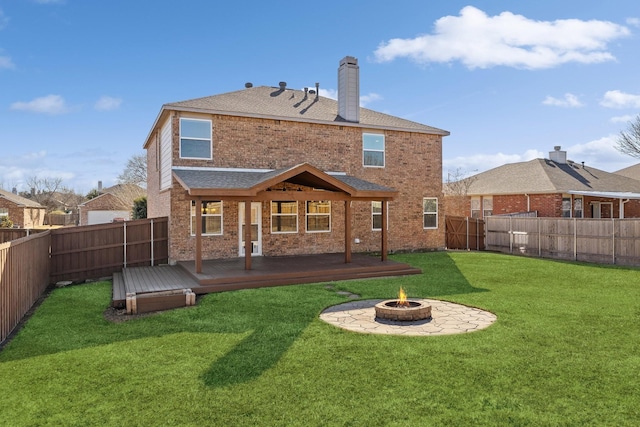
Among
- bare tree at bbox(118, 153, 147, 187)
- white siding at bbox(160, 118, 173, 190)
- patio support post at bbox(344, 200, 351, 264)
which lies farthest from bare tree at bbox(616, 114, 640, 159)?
bare tree at bbox(118, 153, 147, 187)

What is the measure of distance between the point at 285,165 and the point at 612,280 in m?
11.3

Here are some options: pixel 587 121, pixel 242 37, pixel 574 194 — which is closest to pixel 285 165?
pixel 242 37

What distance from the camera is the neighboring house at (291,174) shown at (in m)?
13.0

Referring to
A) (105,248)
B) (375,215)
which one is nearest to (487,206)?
(375,215)

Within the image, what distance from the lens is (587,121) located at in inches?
791

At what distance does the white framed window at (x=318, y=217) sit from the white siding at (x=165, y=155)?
17.6ft

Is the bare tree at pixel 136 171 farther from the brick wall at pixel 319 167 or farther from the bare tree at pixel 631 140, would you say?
the bare tree at pixel 631 140

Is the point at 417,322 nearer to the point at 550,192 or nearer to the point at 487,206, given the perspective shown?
the point at 550,192

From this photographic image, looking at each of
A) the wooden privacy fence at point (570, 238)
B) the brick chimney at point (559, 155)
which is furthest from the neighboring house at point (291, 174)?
the brick chimney at point (559, 155)

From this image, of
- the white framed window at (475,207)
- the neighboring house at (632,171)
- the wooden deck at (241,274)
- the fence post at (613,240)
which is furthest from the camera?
the neighboring house at (632,171)

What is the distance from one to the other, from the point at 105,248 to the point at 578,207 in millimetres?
25466

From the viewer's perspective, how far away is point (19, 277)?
25.7 feet

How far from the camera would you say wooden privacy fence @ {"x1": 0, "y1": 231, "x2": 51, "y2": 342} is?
22.0ft

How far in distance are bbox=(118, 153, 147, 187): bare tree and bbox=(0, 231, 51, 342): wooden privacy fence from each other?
1385 inches
